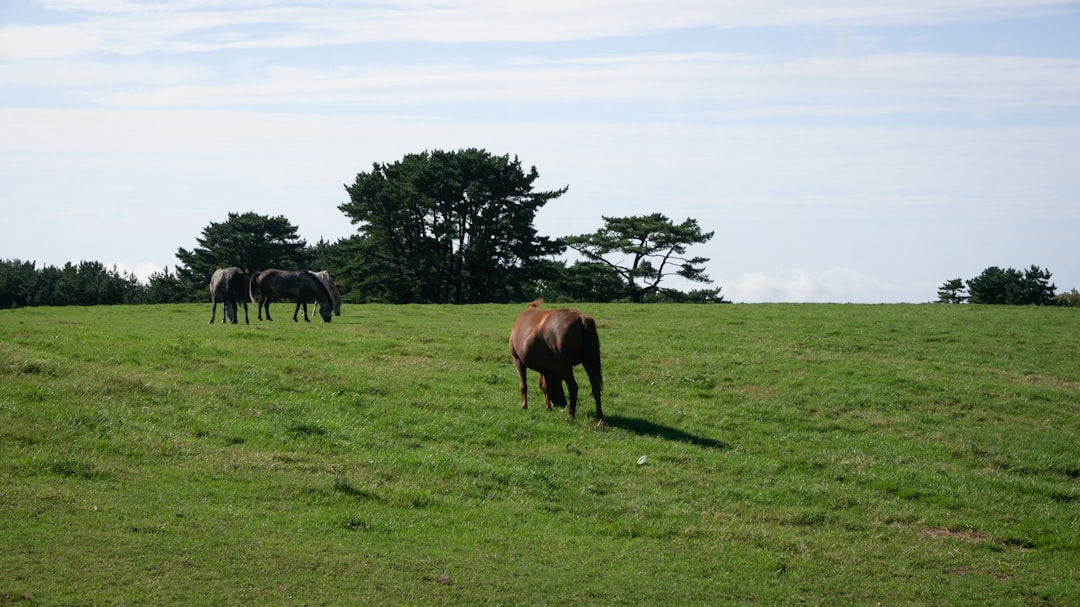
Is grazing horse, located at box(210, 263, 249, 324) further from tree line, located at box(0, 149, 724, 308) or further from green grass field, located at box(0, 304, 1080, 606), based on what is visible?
tree line, located at box(0, 149, 724, 308)

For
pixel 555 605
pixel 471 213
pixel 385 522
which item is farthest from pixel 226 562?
pixel 471 213

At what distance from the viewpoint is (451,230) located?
202ft

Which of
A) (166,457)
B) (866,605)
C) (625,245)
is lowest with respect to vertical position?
(866,605)

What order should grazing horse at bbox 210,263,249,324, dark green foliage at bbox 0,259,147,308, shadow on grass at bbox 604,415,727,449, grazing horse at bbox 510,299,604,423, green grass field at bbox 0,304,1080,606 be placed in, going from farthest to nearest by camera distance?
1. dark green foliage at bbox 0,259,147,308
2. grazing horse at bbox 210,263,249,324
3. grazing horse at bbox 510,299,604,423
4. shadow on grass at bbox 604,415,727,449
5. green grass field at bbox 0,304,1080,606

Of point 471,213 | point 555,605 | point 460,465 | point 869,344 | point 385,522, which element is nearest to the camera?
point 555,605

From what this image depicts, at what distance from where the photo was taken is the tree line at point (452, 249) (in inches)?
2389

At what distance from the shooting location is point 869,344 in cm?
2758

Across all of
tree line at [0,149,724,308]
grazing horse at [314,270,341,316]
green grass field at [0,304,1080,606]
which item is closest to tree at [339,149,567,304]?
tree line at [0,149,724,308]

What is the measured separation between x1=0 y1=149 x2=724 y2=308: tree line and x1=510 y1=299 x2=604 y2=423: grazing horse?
43.4m

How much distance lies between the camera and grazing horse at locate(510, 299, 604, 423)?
16.5 m

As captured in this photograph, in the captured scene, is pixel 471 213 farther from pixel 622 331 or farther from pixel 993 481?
pixel 993 481

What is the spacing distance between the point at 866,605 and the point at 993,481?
6.42 metres

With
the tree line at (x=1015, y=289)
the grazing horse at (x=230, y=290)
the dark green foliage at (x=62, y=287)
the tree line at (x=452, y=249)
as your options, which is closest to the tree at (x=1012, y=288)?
the tree line at (x=1015, y=289)

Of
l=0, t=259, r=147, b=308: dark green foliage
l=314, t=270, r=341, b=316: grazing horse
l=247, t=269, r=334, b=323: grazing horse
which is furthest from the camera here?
l=0, t=259, r=147, b=308: dark green foliage
